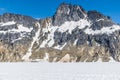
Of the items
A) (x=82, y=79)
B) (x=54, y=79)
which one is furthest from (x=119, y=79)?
(x=54, y=79)

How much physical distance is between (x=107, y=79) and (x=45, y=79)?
14414 millimetres

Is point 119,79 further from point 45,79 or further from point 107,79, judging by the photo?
point 45,79

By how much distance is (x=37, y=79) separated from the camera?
251 feet

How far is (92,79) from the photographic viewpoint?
255 ft

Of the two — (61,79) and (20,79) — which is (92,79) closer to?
(61,79)

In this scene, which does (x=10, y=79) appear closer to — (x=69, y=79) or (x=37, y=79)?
(x=37, y=79)

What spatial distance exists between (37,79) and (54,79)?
4226 mm

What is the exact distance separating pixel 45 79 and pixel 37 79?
2156 mm

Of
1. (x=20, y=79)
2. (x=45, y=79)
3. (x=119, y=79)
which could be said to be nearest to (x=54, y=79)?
(x=45, y=79)

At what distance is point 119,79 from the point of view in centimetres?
7350

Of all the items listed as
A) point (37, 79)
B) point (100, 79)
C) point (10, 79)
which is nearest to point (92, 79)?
point (100, 79)

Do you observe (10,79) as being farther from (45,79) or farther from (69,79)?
(69,79)

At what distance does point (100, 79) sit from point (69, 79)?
7.18 m

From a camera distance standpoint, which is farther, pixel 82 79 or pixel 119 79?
pixel 82 79
